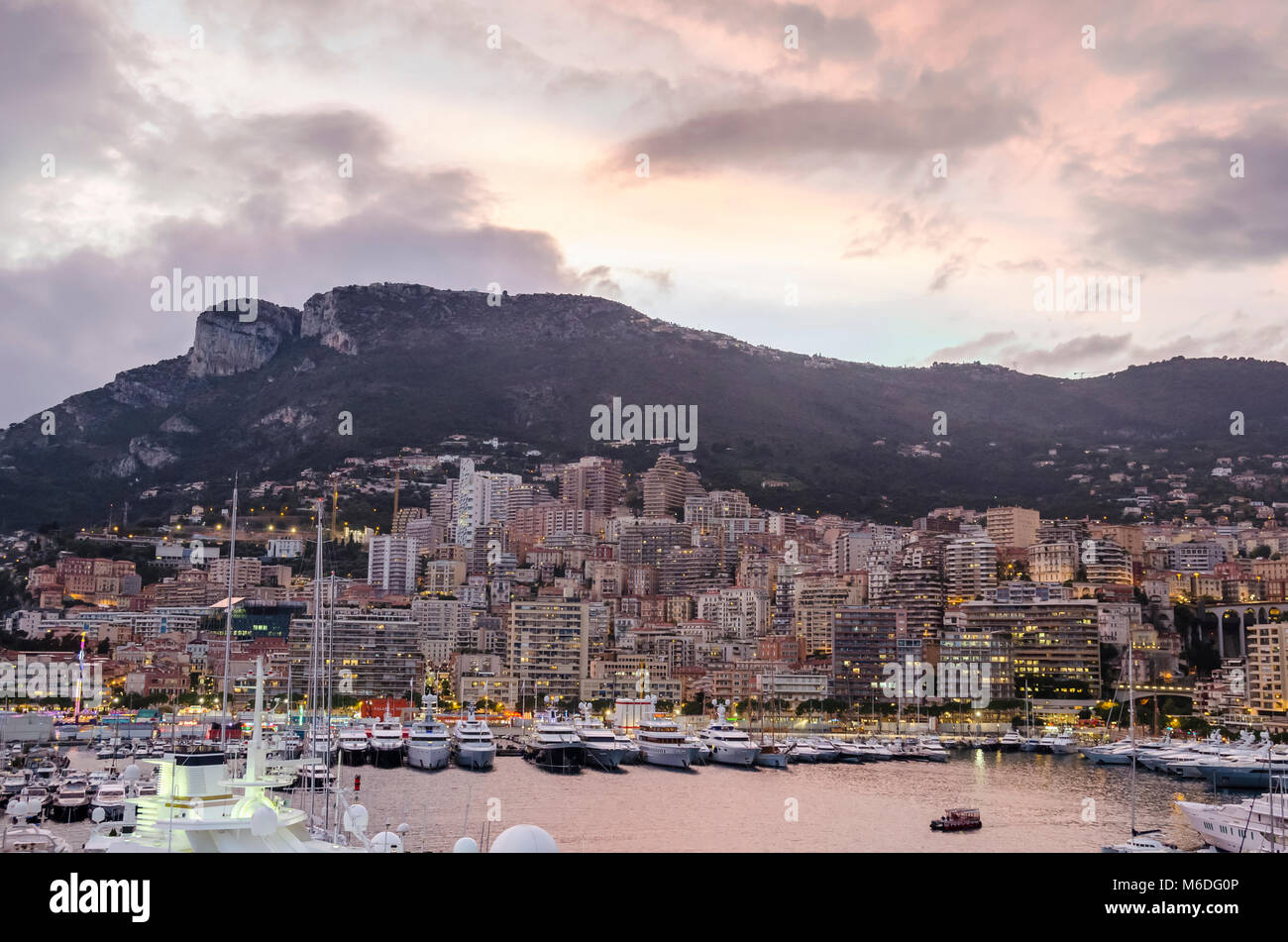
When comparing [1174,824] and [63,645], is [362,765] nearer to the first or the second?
[1174,824]

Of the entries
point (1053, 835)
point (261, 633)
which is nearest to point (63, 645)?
point (261, 633)

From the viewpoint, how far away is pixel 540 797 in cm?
3519

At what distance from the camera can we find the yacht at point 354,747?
46.2 m

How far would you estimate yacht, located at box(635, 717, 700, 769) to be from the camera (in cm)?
4812

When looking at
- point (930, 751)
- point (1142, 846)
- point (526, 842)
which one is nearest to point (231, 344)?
point (930, 751)

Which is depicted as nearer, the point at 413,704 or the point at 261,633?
the point at 413,704

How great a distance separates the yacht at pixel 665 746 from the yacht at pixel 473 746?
249 inches

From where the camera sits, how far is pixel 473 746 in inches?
1781

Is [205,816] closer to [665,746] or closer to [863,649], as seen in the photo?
[665,746]

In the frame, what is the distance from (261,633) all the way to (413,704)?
14140 mm

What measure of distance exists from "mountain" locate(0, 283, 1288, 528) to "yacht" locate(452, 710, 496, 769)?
62.2 m

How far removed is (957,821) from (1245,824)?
7.78 meters

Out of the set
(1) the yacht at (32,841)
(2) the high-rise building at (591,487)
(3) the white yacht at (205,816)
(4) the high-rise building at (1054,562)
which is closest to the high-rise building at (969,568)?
(4) the high-rise building at (1054,562)

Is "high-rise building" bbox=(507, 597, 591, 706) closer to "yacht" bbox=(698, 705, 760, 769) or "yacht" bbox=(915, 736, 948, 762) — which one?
"yacht" bbox=(698, 705, 760, 769)
